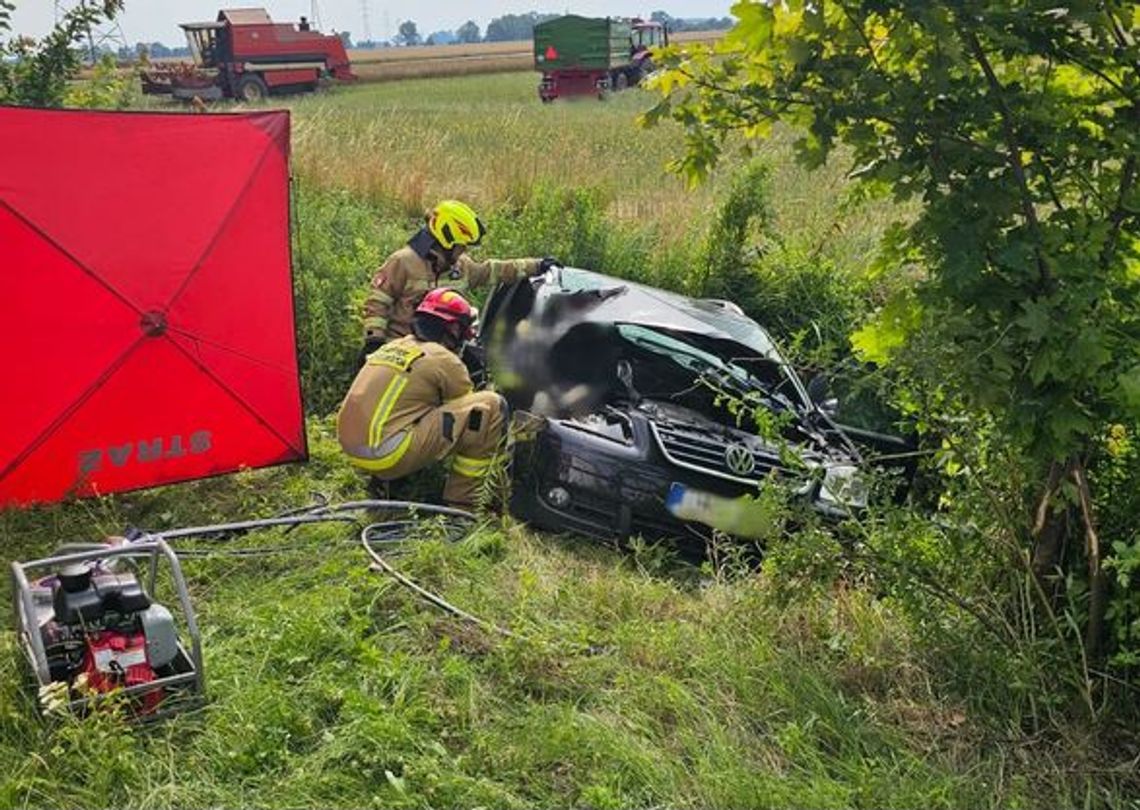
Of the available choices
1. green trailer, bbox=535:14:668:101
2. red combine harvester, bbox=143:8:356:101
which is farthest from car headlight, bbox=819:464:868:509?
red combine harvester, bbox=143:8:356:101

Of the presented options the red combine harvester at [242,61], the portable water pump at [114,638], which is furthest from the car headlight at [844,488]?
the red combine harvester at [242,61]

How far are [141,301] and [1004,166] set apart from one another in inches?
155

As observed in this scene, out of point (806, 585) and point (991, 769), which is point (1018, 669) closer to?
point (991, 769)

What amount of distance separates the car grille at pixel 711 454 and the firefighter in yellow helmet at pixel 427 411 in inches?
39.8

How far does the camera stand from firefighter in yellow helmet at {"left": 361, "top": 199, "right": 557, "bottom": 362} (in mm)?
6277

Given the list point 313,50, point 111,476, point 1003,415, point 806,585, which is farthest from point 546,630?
point 313,50

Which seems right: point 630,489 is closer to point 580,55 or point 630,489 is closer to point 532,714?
point 532,714

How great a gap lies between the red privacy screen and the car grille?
7.10 ft

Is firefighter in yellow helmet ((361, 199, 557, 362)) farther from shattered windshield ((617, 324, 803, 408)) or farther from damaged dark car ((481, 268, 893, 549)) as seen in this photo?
shattered windshield ((617, 324, 803, 408))

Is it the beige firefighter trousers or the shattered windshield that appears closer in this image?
the beige firefighter trousers

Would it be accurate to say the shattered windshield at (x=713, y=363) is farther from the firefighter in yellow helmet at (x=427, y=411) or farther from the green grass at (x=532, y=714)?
the green grass at (x=532, y=714)

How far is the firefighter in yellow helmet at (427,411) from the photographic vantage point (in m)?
5.04

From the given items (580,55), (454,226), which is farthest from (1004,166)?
(580,55)

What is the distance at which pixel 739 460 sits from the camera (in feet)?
14.8
